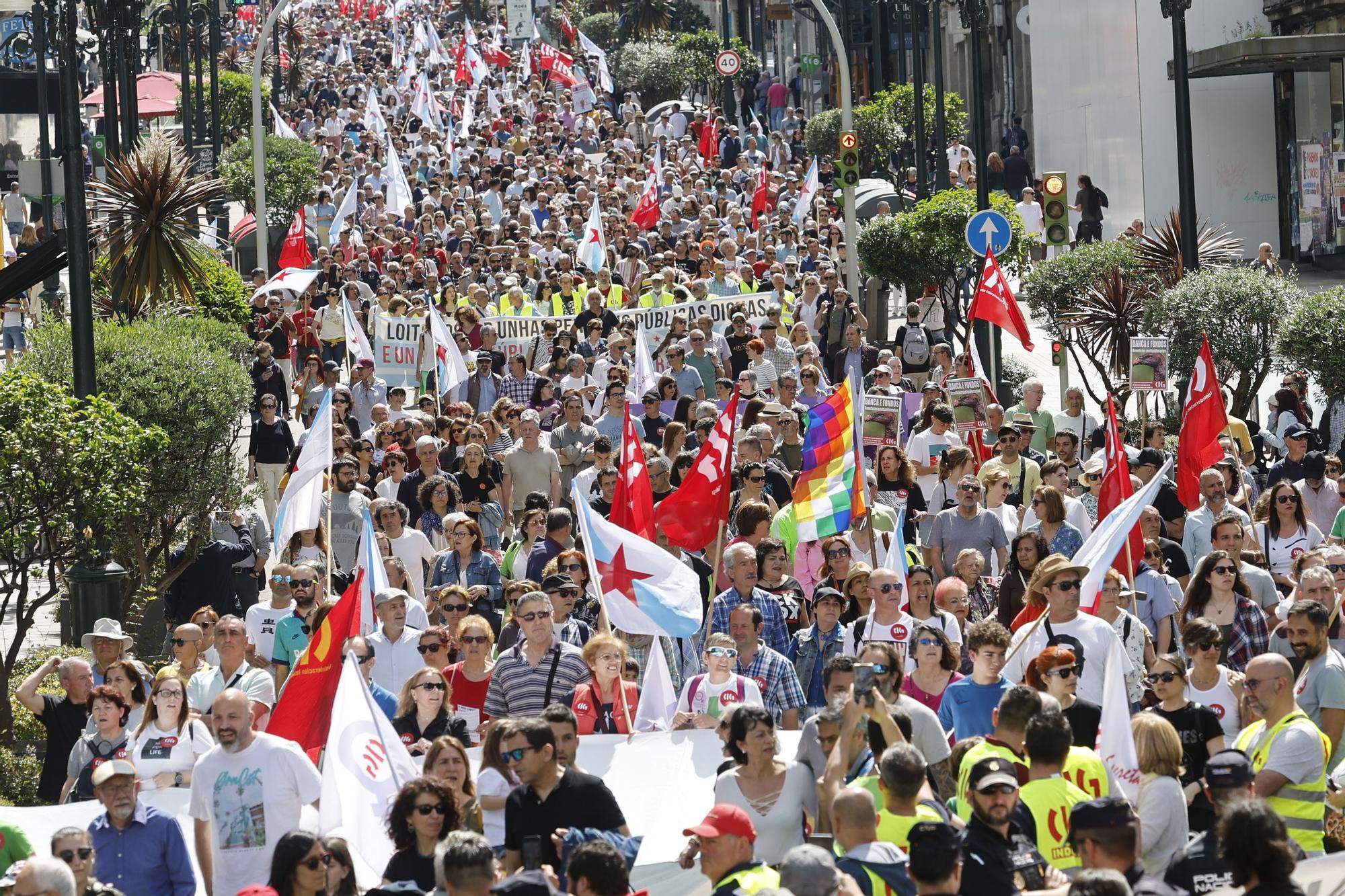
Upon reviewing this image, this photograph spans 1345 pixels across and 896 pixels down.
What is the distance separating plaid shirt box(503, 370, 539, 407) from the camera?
1923cm

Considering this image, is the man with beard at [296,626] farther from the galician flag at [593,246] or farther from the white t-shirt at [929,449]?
the galician flag at [593,246]

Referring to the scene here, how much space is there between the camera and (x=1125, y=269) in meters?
21.3

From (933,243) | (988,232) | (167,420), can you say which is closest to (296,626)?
(167,420)

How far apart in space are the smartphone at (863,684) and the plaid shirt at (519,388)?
11250 mm

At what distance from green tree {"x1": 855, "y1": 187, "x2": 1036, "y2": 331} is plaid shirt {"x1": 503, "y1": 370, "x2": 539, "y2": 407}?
674cm

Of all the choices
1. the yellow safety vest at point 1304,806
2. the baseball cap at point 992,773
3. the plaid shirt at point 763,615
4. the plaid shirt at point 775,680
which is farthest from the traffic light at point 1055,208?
the baseball cap at point 992,773

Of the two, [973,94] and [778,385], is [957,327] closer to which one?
[973,94]

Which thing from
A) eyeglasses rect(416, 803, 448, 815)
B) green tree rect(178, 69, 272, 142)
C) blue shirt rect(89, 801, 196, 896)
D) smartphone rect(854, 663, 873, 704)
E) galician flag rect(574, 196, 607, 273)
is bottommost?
blue shirt rect(89, 801, 196, 896)

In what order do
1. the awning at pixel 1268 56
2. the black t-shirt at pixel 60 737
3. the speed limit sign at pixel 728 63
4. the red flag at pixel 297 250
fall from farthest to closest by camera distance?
the speed limit sign at pixel 728 63, the red flag at pixel 297 250, the awning at pixel 1268 56, the black t-shirt at pixel 60 737

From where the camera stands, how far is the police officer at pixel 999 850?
6863 millimetres

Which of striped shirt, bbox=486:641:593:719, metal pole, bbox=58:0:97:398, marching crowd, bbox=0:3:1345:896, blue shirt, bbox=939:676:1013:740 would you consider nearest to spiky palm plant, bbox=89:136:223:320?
marching crowd, bbox=0:3:1345:896

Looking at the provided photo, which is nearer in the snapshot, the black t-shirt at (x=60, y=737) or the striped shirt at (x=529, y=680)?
the striped shirt at (x=529, y=680)

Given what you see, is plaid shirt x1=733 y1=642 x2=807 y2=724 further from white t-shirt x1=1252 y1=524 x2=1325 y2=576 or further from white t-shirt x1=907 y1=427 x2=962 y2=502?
white t-shirt x1=907 y1=427 x2=962 y2=502

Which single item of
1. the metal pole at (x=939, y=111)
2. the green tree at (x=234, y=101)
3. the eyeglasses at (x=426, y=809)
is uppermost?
the green tree at (x=234, y=101)
